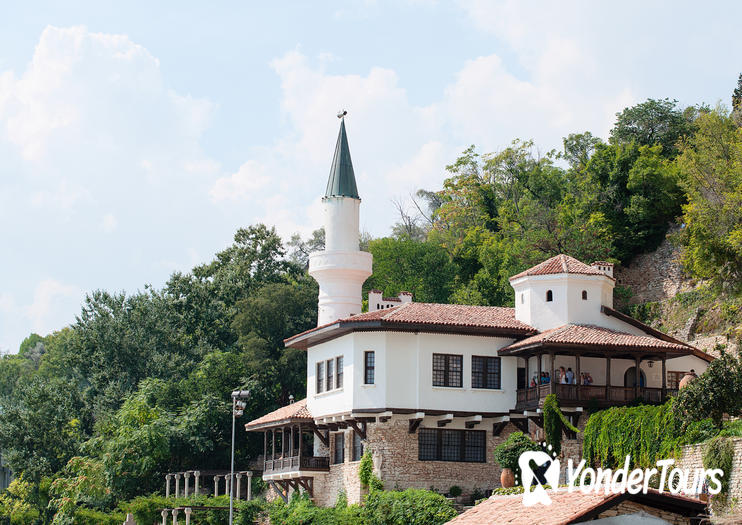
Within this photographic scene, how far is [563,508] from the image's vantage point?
19406 millimetres

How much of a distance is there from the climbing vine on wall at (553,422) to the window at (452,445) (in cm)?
372

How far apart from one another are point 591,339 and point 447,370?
505cm

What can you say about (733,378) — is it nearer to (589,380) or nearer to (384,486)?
(589,380)

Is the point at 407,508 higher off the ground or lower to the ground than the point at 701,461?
lower

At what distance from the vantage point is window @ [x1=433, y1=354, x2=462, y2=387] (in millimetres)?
37750

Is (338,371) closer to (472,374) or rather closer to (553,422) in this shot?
(472,374)

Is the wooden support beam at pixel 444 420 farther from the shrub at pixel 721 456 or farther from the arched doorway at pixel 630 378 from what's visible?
the shrub at pixel 721 456

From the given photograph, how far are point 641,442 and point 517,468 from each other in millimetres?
3831

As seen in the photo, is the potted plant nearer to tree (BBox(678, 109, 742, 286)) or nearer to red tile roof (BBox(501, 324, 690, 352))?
red tile roof (BBox(501, 324, 690, 352))

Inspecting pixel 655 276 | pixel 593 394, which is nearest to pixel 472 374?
pixel 593 394

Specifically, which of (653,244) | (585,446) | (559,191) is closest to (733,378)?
(585,446)

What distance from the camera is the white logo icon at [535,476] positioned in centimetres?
2088

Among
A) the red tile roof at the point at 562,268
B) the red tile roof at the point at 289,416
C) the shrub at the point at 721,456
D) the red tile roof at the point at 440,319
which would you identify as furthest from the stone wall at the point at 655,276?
the shrub at the point at 721,456

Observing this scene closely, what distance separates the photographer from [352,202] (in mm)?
48594
